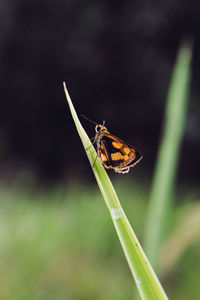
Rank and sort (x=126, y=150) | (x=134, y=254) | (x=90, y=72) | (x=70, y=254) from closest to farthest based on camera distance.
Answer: (x=134, y=254) < (x=126, y=150) < (x=70, y=254) < (x=90, y=72)

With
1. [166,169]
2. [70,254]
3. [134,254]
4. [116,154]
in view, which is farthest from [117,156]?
[70,254]

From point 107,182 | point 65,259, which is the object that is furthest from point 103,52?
point 107,182

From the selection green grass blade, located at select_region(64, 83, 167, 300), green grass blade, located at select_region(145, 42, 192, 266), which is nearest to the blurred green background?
green grass blade, located at select_region(145, 42, 192, 266)

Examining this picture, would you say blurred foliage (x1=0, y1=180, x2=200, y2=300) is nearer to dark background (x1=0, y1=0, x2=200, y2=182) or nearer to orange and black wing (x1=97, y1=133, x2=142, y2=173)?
orange and black wing (x1=97, y1=133, x2=142, y2=173)

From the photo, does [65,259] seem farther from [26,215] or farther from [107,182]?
[107,182]

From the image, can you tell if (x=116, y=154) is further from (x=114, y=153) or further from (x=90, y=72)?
(x=90, y=72)

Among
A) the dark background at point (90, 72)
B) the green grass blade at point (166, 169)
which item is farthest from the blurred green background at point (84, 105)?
the green grass blade at point (166, 169)
